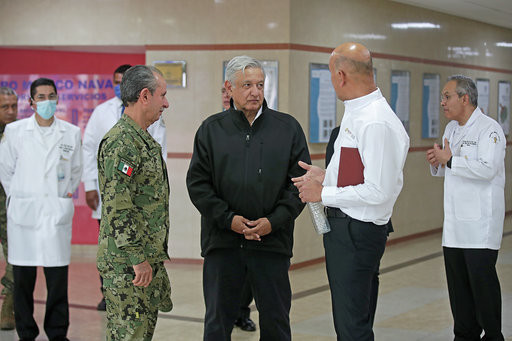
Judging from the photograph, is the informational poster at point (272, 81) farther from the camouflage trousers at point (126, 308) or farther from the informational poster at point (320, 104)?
the camouflage trousers at point (126, 308)

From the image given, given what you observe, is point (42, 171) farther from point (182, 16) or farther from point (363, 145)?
point (182, 16)

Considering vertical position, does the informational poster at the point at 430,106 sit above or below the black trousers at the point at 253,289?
above

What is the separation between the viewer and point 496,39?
1259 centimetres

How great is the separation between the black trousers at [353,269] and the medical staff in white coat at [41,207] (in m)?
2.43

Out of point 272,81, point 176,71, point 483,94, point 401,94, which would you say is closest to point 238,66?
point 272,81

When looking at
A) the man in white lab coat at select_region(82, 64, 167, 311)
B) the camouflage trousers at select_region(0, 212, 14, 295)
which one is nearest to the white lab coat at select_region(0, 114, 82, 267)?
the camouflage trousers at select_region(0, 212, 14, 295)

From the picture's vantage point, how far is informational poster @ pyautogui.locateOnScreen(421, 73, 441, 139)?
413 inches

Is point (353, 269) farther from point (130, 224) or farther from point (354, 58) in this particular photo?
point (130, 224)

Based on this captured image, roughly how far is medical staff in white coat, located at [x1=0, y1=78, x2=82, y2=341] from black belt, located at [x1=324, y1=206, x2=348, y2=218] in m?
2.40

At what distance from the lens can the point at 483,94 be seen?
39.8 feet

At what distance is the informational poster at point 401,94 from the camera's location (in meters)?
9.73

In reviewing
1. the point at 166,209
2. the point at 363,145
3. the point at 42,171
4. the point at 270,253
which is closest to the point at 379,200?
the point at 363,145

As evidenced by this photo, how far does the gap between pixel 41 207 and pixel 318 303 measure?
8.48 feet

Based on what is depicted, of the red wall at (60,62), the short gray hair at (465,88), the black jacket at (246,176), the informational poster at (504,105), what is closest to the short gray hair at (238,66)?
the black jacket at (246,176)
